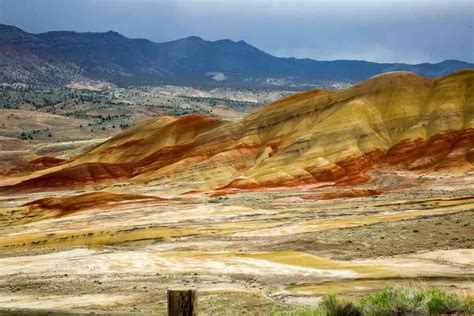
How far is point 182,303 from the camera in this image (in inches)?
260

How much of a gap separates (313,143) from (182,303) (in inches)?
3047

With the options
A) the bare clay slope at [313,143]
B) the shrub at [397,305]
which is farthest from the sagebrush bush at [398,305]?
the bare clay slope at [313,143]

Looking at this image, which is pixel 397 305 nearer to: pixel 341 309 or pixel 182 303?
pixel 341 309

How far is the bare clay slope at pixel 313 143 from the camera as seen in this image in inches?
3017

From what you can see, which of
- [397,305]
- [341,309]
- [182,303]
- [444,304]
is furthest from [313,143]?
[182,303]

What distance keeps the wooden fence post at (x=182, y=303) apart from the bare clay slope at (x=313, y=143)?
2637 inches

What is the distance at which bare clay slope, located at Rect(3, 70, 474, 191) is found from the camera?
76.6 metres

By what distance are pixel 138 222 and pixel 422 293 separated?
42.7 metres

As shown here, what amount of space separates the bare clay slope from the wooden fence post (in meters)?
67.0

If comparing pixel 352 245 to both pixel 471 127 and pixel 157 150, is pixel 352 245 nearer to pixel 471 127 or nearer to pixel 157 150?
pixel 471 127

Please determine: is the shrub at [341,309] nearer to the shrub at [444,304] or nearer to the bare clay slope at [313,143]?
the shrub at [444,304]

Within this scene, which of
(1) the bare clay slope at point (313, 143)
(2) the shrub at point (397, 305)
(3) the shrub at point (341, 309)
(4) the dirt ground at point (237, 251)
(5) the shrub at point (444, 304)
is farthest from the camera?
(1) the bare clay slope at point (313, 143)

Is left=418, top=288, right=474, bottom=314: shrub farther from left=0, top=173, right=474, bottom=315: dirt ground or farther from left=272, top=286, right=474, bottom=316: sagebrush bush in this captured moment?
left=0, top=173, right=474, bottom=315: dirt ground

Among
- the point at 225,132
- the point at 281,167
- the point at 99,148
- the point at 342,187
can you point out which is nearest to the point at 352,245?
the point at 342,187
